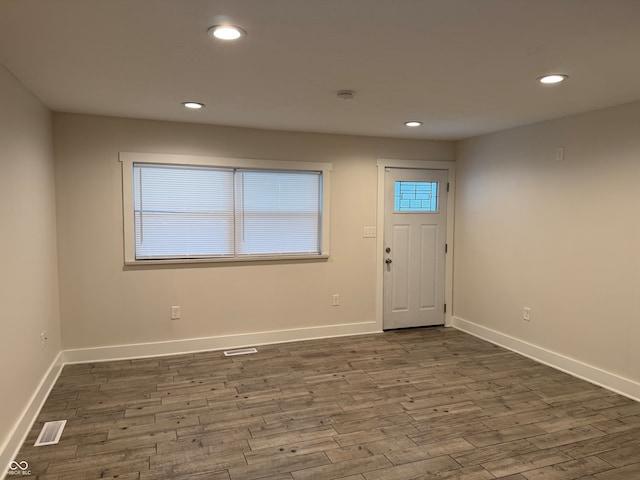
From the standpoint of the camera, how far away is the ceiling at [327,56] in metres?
1.85

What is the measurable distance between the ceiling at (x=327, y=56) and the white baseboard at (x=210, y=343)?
223 centimetres

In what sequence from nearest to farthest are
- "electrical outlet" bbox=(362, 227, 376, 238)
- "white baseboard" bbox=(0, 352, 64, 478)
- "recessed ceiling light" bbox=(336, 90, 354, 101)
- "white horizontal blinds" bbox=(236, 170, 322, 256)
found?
"white baseboard" bbox=(0, 352, 64, 478) < "recessed ceiling light" bbox=(336, 90, 354, 101) < "white horizontal blinds" bbox=(236, 170, 322, 256) < "electrical outlet" bbox=(362, 227, 376, 238)

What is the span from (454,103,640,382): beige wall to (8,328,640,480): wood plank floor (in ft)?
1.49

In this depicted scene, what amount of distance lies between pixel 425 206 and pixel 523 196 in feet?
3.92

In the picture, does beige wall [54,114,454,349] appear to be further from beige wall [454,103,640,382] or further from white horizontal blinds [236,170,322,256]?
beige wall [454,103,640,382]

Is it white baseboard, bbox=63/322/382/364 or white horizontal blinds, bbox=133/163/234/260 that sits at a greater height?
white horizontal blinds, bbox=133/163/234/260

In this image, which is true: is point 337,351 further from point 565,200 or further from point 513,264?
point 565,200

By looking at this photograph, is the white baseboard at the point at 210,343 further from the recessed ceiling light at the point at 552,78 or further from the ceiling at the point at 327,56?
the recessed ceiling light at the point at 552,78

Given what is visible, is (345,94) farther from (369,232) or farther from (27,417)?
(27,417)

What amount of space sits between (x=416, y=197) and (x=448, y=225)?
55 cm

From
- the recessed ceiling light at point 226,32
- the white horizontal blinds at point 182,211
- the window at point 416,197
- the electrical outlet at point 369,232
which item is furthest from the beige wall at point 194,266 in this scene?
the recessed ceiling light at point 226,32

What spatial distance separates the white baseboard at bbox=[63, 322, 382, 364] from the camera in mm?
4152

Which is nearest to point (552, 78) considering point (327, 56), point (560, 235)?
point (327, 56)

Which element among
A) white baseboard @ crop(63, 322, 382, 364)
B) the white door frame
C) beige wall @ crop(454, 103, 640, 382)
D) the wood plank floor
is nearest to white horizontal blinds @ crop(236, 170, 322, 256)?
the white door frame
